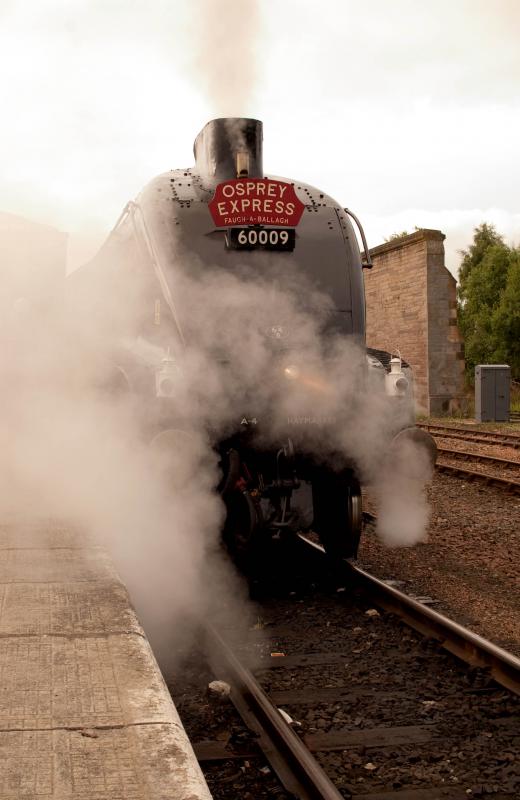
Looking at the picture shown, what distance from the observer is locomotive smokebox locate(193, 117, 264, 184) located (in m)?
5.43

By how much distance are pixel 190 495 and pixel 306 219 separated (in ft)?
6.45

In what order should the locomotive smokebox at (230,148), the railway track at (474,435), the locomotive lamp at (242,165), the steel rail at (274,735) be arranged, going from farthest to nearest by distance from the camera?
the railway track at (474,435) < the locomotive smokebox at (230,148) < the locomotive lamp at (242,165) < the steel rail at (274,735)

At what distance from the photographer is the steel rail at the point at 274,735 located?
8.84 ft

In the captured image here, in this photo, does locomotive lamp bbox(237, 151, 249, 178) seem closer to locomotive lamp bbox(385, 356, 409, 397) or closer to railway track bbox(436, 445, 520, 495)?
locomotive lamp bbox(385, 356, 409, 397)

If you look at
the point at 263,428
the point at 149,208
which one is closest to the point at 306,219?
the point at 149,208

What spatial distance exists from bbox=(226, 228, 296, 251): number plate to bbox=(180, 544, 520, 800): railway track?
2.25 meters

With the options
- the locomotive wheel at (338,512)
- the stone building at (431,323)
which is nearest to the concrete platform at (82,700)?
the locomotive wheel at (338,512)

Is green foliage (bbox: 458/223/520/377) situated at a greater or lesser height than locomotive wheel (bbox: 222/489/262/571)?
greater

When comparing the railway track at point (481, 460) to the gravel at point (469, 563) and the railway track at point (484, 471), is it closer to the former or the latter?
the railway track at point (484, 471)

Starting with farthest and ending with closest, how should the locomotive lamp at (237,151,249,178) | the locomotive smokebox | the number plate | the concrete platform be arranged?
the locomotive smokebox, the locomotive lamp at (237,151,249,178), the number plate, the concrete platform

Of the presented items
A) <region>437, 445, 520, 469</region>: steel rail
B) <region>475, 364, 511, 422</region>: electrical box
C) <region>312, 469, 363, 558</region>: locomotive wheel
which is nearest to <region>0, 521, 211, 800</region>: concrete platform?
<region>312, 469, 363, 558</region>: locomotive wheel

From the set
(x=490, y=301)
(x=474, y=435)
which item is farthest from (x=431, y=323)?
(x=490, y=301)

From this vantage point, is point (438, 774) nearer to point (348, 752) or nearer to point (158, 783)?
point (348, 752)

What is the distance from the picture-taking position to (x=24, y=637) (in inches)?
126
